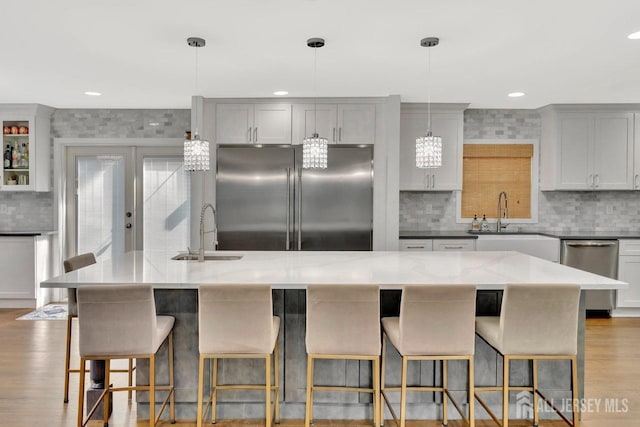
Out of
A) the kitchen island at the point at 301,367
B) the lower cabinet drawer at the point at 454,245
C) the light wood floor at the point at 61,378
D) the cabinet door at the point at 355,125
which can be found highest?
the cabinet door at the point at 355,125

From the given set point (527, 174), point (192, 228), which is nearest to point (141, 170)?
point (192, 228)

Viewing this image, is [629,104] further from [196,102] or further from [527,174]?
[196,102]

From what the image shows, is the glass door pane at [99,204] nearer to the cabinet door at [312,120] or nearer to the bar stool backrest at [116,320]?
the cabinet door at [312,120]

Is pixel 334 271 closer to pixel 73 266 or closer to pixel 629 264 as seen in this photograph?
pixel 73 266

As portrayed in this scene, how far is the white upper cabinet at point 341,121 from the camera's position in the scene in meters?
4.70

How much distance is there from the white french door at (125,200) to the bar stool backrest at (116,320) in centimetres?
339

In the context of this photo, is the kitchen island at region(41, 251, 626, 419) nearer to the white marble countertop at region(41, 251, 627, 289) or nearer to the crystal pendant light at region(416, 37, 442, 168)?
the white marble countertop at region(41, 251, 627, 289)

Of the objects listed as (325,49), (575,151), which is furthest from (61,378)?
(575,151)

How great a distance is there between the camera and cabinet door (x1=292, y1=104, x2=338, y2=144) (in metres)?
4.71

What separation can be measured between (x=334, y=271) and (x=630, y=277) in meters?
4.05

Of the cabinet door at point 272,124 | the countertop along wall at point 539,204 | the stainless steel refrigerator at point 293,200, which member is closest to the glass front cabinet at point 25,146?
the stainless steel refrigerator at point 293,200

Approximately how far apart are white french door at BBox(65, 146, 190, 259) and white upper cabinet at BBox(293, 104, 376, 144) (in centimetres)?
177

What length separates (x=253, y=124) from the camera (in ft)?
Result: 15.5

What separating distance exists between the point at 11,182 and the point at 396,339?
17.4ft
